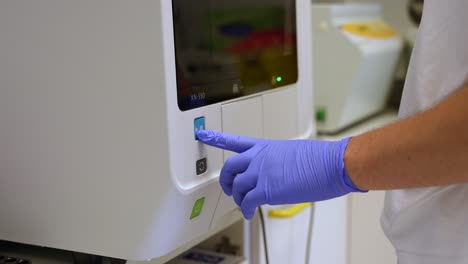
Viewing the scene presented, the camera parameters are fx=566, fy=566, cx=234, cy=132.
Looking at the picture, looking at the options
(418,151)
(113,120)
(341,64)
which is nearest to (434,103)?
(418,151)

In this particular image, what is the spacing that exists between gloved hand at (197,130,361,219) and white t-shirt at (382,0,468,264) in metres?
0.11

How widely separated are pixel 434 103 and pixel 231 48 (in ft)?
0.97

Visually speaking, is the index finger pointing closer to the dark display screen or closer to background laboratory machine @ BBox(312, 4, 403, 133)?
the dark display screen

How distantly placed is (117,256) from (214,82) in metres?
0.26

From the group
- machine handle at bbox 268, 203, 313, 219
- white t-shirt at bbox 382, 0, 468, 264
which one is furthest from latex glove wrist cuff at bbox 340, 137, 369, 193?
machine handle at bbox 268, 203, 313, 219

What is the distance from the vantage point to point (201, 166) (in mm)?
735

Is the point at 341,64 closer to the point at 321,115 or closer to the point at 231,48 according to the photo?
the point at 321,115

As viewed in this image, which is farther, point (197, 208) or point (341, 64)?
point (341, 64)

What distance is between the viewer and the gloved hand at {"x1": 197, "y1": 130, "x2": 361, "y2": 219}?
2.24ft

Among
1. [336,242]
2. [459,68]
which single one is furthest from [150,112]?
[336,242]

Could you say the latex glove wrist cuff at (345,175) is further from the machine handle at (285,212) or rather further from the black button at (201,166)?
the machine handle at (285,212)

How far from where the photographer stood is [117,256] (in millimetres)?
708

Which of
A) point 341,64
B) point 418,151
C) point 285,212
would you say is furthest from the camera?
point 341,64

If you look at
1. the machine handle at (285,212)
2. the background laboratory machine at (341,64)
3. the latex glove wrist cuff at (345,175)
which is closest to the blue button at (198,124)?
the latex glove wrist cuff at (345,175)
